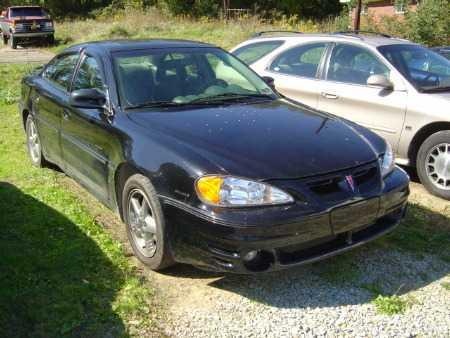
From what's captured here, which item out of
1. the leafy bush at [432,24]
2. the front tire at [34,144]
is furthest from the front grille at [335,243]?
the leafy bush at [432,24]

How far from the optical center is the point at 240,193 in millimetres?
3379

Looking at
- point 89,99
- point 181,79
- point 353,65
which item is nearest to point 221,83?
point 181,79

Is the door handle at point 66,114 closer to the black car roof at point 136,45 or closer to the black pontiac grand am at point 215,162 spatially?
the black pontiac grand am at point 215,162

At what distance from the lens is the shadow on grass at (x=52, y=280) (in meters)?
3.36

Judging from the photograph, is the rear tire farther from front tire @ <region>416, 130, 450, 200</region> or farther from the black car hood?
the black car hood

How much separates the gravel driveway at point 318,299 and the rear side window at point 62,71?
233 cm

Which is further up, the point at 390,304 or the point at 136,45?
the point at 136,45

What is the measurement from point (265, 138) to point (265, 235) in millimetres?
798

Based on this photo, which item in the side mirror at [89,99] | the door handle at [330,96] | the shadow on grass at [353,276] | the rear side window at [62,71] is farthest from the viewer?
the door handle at [330,96]

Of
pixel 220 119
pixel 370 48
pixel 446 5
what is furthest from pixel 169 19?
pixel 220 119

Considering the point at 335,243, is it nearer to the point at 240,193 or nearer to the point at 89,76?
the point at 240,193

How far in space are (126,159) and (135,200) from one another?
30 cm

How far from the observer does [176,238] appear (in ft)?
11.8

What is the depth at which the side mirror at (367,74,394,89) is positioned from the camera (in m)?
5.87
